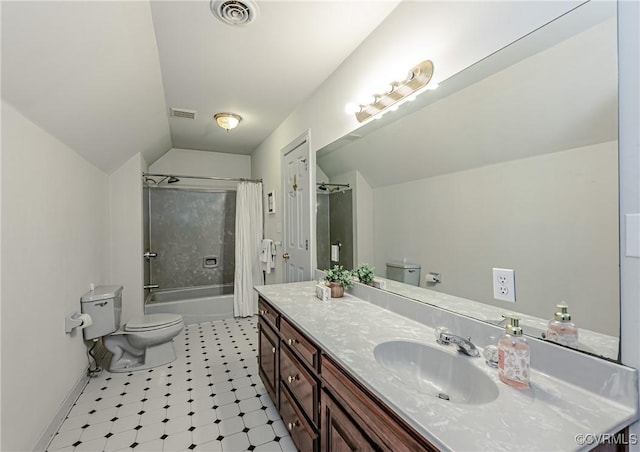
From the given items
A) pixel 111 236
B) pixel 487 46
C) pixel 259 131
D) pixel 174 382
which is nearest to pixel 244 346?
pixel 174 382

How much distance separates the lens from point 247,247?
13.1 ft

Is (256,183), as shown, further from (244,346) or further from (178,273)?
(244,346)

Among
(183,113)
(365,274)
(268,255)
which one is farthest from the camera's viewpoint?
(268,255)

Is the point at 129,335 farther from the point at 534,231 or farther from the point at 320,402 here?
the point at 534,231

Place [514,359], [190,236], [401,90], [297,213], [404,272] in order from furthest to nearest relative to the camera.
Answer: [190,236]
[297,213]
[404,272]
[401,90]
[514,359]

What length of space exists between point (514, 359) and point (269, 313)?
141 cm

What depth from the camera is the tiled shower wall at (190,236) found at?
13.9 feet

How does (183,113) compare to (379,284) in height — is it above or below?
above

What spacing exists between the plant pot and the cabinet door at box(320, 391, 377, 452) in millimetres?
766

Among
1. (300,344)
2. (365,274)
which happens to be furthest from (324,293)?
(300,344)

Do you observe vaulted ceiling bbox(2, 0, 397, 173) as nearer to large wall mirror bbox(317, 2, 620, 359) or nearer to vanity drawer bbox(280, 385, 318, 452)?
large wall mirror bbox(317, 2, 620, 359)

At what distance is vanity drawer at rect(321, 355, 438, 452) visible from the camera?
737 mm

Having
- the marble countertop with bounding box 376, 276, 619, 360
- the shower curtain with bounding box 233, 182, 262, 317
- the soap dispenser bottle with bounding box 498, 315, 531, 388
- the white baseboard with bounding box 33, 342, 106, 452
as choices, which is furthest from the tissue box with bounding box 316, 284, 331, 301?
the shower curtain with bounding box 233, 182, 262, 317

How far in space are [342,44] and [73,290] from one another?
8.52ft
